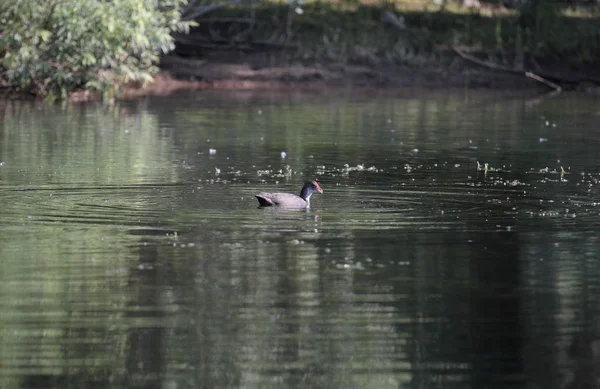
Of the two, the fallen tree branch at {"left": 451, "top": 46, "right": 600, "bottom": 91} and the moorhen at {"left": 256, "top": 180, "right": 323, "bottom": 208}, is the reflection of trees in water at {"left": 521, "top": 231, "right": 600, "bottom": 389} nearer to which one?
the moorhen at {"left": 256, "top": 180, "right": 323, "bottom": 208}

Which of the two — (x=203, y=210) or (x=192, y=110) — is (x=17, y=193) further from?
(x=192, y=110)

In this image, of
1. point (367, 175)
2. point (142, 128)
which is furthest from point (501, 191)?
point (142, 128)

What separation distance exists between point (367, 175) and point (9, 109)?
16.4 meters

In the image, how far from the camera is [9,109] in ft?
114

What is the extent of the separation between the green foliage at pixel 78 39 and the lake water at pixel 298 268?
7815 mm

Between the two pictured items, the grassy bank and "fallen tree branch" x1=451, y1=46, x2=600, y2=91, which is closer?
"fallen tree branch" x1=451, y1=46, x2=600, y2=91

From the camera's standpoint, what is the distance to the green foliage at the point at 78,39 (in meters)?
33.1

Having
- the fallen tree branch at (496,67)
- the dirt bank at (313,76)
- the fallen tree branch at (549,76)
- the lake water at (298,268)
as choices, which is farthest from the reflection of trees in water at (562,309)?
the fallen tree branch at (549,76)

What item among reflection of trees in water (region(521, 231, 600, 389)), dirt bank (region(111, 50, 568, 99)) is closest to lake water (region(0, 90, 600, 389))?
reflection of trees in water (region(521, 231, 600, 389))

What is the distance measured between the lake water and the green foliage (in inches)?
308

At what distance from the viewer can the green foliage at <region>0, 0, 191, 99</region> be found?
33094 millimetres

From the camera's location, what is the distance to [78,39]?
3447 cm

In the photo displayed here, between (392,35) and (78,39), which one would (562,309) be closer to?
(78,39)

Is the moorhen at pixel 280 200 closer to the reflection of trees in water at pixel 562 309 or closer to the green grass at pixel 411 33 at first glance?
the reflection of trees in water at pixel 562 309
